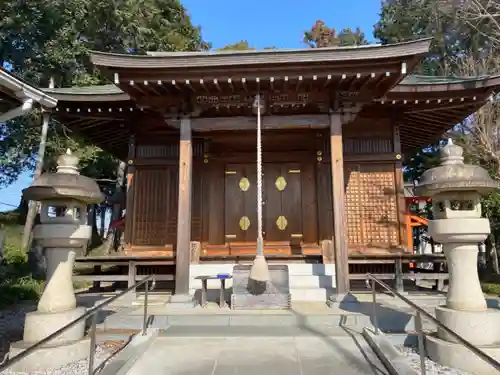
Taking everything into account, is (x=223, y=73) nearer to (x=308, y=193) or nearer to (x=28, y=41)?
(x=308, y=193)

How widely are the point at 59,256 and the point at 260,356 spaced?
118 inches

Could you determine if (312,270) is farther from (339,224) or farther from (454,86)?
(454,86)

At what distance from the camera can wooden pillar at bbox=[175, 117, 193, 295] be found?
6.72 m

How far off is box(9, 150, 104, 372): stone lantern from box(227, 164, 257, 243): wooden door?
17.0 feet

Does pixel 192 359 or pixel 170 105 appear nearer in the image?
pixel 192 359

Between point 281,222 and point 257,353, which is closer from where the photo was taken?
point 257,353

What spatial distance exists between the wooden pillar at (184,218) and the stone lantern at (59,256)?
6.71 feet

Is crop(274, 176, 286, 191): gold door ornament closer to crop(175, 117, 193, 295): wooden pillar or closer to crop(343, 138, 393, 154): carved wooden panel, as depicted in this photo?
crop(343, 138, 393, 154): carved wooden panel

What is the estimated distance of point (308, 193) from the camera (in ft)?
32.7

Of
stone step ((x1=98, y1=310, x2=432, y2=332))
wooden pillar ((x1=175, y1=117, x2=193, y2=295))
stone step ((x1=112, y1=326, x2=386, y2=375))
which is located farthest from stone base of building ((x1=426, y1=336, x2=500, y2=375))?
wooden pillar ((x1=175, y1=117, x2=193, y2=295))

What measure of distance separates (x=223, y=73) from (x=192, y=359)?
4.97 m

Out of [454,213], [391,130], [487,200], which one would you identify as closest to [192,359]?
[454,213]

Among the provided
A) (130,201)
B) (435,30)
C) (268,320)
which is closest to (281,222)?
(130,201)

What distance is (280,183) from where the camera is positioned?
33.2 ft
